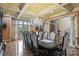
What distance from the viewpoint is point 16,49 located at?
9.03 ft

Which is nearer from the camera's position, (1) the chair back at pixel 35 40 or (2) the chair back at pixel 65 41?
(2) the chair back at pixel 65 41

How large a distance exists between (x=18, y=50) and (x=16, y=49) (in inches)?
2.0

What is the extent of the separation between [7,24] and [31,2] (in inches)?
28.1

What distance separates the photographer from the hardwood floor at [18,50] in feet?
8.88

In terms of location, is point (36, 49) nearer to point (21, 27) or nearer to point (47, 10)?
point (21, 27)

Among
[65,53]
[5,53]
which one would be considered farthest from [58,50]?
[5,53]

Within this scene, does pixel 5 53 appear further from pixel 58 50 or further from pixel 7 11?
pixel 58 50

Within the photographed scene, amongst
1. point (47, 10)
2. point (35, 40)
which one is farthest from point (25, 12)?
point (35, 40)

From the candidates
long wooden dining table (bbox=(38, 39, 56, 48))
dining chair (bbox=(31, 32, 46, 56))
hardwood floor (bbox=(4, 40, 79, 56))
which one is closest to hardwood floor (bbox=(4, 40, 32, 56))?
hardwood floor (bbox=(4, 40, 79, 56))

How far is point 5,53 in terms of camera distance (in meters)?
2.78

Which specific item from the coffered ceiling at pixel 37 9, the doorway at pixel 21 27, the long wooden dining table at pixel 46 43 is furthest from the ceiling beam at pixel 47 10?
the long wooden dining table at pixel 46 43

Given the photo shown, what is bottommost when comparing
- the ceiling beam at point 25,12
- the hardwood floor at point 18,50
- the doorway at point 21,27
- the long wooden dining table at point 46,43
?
the hardwood floor at point 18,50

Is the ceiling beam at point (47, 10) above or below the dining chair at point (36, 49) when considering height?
above

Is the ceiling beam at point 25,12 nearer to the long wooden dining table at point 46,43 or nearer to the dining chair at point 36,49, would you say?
the dining chair at point 36,49
